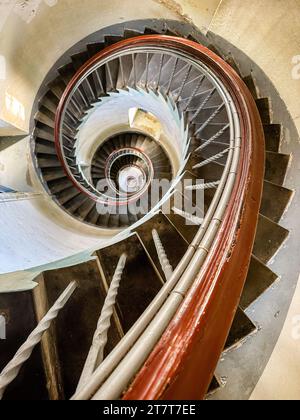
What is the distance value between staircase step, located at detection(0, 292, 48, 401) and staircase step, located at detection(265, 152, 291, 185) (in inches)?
106

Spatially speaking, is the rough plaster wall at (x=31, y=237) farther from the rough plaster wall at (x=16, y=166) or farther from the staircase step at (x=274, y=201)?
the staircase step at (x=274, y=201)

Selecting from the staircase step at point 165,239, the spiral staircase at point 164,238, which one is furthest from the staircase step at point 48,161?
the staircase step at point 165,239

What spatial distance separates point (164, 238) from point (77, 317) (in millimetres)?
1227

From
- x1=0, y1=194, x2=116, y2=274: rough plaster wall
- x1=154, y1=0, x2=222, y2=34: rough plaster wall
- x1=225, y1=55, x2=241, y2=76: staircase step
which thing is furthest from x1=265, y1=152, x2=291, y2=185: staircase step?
x1=154, y1=0, x2=222, y2=34: rough plaster wall

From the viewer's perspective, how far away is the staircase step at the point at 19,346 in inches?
60.3

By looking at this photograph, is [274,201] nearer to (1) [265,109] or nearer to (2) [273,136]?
(2) [273,136]

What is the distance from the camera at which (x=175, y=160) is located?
8.45 metres

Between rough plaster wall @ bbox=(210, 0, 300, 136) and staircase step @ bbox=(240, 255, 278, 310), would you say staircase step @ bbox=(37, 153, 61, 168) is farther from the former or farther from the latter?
staircase step @ bbox=(240, 255, 278, 310)

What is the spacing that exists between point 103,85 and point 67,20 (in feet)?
4.05

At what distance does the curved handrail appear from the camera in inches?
31.2

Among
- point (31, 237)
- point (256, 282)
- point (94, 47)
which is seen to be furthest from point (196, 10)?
point (31, 237)

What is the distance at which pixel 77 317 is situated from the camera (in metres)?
1.91

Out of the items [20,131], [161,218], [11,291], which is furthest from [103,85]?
[11,291]
